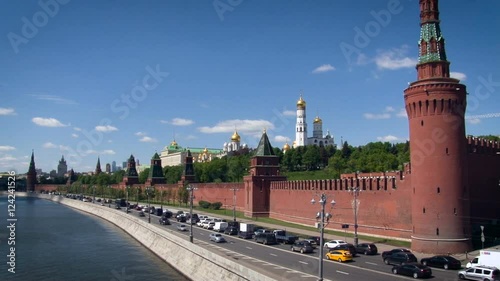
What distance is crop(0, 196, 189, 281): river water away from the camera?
3712 cm

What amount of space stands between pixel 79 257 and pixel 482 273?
3451cm

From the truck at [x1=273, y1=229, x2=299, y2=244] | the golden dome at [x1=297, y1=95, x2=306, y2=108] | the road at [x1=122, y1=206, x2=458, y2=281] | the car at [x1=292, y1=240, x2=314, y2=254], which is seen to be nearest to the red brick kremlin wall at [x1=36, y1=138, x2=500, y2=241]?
Answer: the truck at [x1=273, y1=229, x2=299, y2=244]

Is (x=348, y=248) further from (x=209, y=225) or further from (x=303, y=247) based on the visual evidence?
(x=209, y=225)

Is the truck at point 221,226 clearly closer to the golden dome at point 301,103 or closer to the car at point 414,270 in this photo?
the car at point 414,270

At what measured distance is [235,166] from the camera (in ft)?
409

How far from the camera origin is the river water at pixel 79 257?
37.1 metres

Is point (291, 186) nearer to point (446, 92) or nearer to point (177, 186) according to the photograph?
point (446, 92)

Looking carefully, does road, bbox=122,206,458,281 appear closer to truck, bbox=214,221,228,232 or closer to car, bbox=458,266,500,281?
car, bbox=458,266,500,281

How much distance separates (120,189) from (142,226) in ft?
270

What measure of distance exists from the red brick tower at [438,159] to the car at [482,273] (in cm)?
1022

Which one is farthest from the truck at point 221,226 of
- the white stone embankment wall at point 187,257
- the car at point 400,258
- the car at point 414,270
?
the car at point 414,270

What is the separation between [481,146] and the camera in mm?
43562

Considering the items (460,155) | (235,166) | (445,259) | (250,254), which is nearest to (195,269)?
(250,254)

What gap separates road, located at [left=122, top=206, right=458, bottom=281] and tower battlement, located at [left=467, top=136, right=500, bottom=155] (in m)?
14.6
